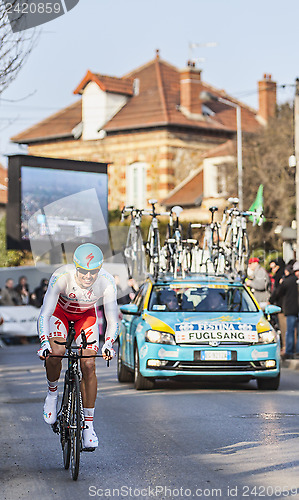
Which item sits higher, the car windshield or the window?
→ the window

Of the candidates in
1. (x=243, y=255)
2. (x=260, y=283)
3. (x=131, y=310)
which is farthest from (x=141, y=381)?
(x=260, y=283)

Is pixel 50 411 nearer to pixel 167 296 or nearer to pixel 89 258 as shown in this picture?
pixel 89 258

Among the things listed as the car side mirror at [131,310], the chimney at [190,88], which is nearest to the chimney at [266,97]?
the chimney at [190,88]

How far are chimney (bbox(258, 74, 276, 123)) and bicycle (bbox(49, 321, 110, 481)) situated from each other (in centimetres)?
5242

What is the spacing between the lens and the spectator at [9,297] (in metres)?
29.2

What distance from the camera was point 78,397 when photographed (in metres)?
8.00

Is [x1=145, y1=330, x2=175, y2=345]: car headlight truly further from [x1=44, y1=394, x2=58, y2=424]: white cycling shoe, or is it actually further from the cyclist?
[x1=44, y1=394, x2=58, y2=424]: white cycling shoe

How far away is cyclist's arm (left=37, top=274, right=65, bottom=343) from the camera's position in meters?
8.16

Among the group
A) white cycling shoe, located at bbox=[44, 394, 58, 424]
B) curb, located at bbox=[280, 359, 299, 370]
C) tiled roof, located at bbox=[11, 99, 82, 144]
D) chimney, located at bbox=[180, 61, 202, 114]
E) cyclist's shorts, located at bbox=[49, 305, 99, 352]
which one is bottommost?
curb, located at bbox=[280, 359, 299, 370]

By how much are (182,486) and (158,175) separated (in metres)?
50.3

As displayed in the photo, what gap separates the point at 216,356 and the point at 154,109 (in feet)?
148

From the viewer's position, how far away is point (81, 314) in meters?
8.52

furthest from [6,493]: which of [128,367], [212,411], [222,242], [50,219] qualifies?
[50,219]

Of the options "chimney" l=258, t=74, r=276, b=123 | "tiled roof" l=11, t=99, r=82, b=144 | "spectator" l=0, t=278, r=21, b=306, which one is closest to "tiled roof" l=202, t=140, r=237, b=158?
"chimney" l=258, t=74, r=276, b=123
